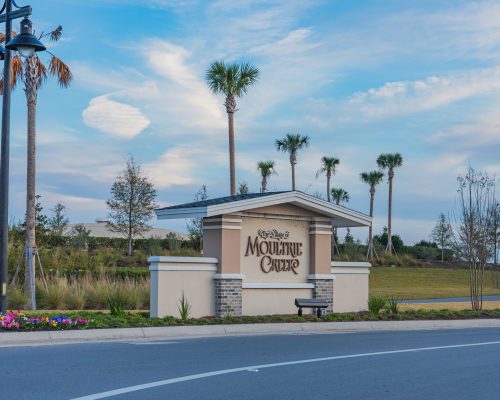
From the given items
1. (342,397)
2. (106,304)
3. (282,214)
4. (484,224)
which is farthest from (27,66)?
(342,397)

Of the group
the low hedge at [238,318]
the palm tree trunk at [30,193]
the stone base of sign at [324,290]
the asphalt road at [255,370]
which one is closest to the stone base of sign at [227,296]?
the low hedge at [238,318]

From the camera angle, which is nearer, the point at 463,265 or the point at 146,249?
the point at 146,249

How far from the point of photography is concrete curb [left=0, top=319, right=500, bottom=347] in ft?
Answer: 50.3

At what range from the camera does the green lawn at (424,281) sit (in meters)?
42.7

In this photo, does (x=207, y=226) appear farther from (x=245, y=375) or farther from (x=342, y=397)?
(x=342, y=397)

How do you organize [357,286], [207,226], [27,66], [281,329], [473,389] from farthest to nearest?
[27,66] → [357,286] → [207,226] → [281,329] → [473,389]

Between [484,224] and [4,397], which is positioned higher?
[484,224]

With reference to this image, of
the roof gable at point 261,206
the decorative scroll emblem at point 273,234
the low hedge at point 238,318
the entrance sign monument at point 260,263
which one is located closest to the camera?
the low hedge at point 238,318

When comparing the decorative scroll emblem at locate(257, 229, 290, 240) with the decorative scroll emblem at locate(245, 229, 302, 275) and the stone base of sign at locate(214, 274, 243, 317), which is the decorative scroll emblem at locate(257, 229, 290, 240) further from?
the stone base of sign at locate(214, 274, 243, 317)

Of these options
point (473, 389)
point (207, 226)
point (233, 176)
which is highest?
point (233, 176)

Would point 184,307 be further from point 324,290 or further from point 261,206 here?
point 324,290

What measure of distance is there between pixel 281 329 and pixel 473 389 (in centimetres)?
917

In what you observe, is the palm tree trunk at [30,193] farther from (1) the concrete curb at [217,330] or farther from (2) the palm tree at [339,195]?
(2) the palm tree at [339,195]

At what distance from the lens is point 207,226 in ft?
72.9
